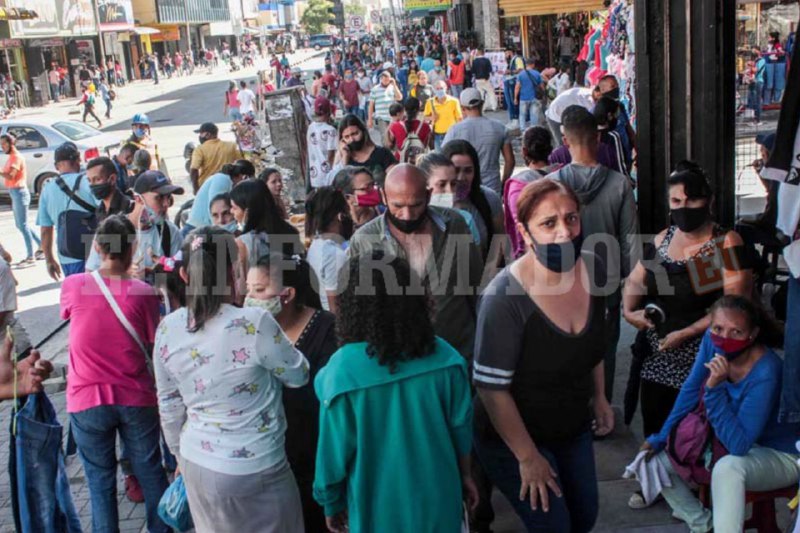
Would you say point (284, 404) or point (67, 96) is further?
point (67, 96)

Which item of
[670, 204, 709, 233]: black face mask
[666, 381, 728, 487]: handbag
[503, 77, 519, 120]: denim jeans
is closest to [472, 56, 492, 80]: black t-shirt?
[503, 77, 519, 120]: denim jeans

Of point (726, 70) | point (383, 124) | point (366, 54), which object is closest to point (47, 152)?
point (383, 124)

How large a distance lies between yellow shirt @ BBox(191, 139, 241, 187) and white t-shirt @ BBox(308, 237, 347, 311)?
198 inches

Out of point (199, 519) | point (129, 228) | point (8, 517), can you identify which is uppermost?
point (129, 228)

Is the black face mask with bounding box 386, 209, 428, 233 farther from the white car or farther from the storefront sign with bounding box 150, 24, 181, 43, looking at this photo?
the storefront sign with bounding box 150, 24, 181, 43

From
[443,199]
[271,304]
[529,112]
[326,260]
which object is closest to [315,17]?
[529,112]

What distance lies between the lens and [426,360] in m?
3.16

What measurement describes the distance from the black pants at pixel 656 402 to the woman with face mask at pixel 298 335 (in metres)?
1.90

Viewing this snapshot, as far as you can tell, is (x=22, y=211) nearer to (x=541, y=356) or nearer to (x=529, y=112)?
(x=529, y=112)

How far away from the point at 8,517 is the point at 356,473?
340 cm

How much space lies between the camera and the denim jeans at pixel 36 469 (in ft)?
14.8

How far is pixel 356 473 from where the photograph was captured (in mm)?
3168

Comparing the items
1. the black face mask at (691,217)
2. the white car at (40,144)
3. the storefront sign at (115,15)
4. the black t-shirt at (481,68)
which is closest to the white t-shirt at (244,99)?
the white car at (40,144)

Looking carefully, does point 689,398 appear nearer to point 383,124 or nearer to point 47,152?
point 383,124
